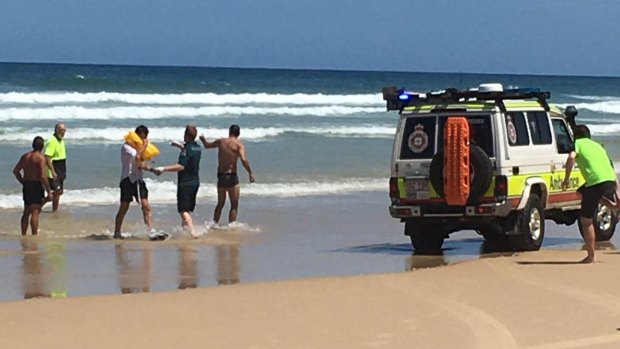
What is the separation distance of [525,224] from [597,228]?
166 centimetres

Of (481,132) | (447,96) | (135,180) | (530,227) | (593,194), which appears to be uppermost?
(447,96)

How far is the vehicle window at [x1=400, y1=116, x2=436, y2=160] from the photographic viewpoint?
1337 cm

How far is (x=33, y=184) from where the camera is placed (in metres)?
15.1

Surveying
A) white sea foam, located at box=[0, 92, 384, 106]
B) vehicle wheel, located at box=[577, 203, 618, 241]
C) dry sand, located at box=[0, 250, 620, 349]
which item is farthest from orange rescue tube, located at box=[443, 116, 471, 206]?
white sea foam, located at box=[0, 92, 384, 106]

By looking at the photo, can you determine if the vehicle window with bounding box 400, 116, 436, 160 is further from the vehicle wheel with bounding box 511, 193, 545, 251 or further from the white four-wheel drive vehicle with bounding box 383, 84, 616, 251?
the vehicle wheel with bounding box 511, 193, 545, 251

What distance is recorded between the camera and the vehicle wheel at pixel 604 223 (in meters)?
14.7

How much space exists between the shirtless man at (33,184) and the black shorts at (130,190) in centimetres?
98

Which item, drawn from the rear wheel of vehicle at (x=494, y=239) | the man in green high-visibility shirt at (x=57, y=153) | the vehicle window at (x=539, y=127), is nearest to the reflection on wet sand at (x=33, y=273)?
the man in green high-visibility shirt at (x=57, y=153)

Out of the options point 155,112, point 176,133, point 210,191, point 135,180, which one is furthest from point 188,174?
point 155,112

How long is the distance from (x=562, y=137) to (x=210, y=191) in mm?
7565

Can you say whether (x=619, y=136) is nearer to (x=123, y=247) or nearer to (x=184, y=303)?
(x=123, y=247)

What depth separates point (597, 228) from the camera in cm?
1464

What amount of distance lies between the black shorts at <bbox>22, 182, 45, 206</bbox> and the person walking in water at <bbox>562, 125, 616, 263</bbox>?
663 centimetres

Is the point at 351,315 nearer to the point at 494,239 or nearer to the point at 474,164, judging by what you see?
the point at 474,164
